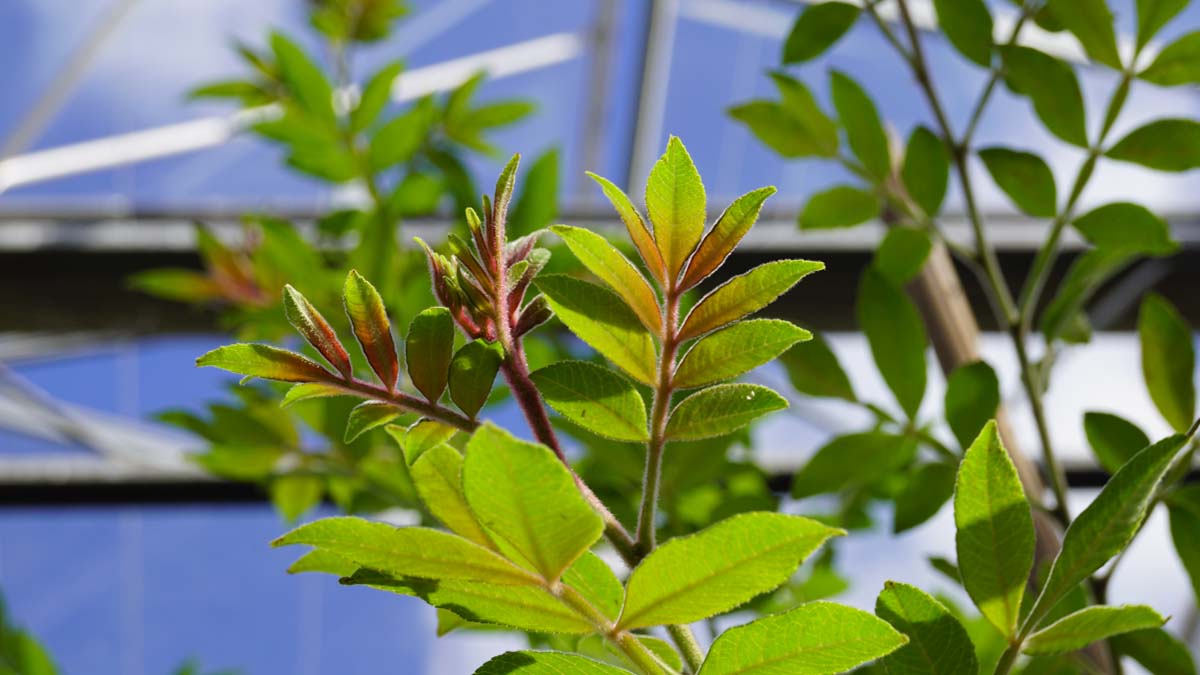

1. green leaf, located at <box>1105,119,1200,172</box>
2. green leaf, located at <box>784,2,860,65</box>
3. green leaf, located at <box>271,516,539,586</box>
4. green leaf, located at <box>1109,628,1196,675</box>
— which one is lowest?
green leaf, located at <box>1109,628,1196,675</box>

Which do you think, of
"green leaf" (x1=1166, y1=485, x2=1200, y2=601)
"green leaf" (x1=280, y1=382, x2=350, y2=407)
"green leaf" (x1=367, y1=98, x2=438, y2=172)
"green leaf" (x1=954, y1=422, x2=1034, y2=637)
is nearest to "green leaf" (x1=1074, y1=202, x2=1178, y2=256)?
"green leaf" (x1=1166, y1=485, x2=1200, y2=601)

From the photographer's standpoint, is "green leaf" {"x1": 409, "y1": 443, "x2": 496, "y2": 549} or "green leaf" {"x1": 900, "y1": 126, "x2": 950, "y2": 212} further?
"green leaf" {"x1": 900, "y1": 126, "x2": 950, "y2": 212}

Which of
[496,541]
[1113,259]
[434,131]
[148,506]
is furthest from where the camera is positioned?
[148,506]

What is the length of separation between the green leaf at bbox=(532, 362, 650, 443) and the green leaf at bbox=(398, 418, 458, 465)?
3 centimetres

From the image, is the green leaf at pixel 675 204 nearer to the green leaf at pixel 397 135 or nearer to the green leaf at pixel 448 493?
the green leaf at pixel 448 493

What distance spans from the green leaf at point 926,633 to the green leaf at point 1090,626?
0.02 m

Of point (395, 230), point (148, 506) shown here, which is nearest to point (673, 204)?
point (395, 230)

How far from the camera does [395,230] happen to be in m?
0.73

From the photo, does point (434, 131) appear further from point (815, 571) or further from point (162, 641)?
point (162, 641)

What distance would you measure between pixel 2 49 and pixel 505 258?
10.1 ft

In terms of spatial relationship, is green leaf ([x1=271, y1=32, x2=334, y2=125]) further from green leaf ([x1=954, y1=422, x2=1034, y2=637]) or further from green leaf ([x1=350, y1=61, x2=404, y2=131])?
green leaf ([x1=954, y1=422, x2=1034, y2=637])

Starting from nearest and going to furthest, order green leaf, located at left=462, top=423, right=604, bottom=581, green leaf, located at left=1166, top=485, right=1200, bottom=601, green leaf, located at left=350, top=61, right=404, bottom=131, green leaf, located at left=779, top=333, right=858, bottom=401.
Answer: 1. green leaf, located at left=462, top=423, right=604, bottom=581
2. green leaf, located at left=1166, top=485, right=1200, bottom=601
3. green leaf, located at left=779, top=333, right=858, bottom=401
4. green leaf, located at left=350, top=61, right=404, bottom=131

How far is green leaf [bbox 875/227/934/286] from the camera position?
1.78ft

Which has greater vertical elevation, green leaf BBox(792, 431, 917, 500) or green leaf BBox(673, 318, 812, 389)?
green leaf BBox(673, 318, 812, 389)
